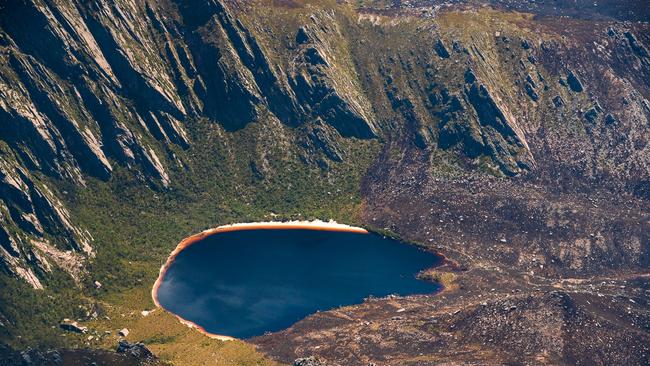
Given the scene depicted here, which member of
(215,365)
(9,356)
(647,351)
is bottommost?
(647,351)

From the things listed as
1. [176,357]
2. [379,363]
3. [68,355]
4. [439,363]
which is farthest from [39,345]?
[439,363]

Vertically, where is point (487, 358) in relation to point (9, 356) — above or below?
below

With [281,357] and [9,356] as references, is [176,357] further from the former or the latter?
[9,356]

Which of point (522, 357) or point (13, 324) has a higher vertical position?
point (13, 324)

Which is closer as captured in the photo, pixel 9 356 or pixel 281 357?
pixel 9 356

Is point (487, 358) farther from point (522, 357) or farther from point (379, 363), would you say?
point (379, 363)

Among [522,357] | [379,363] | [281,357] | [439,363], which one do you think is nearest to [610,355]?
[522,357]

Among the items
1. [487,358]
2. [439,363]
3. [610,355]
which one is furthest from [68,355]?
[610,355]

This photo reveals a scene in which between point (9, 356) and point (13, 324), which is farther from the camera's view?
point (13, 324)
